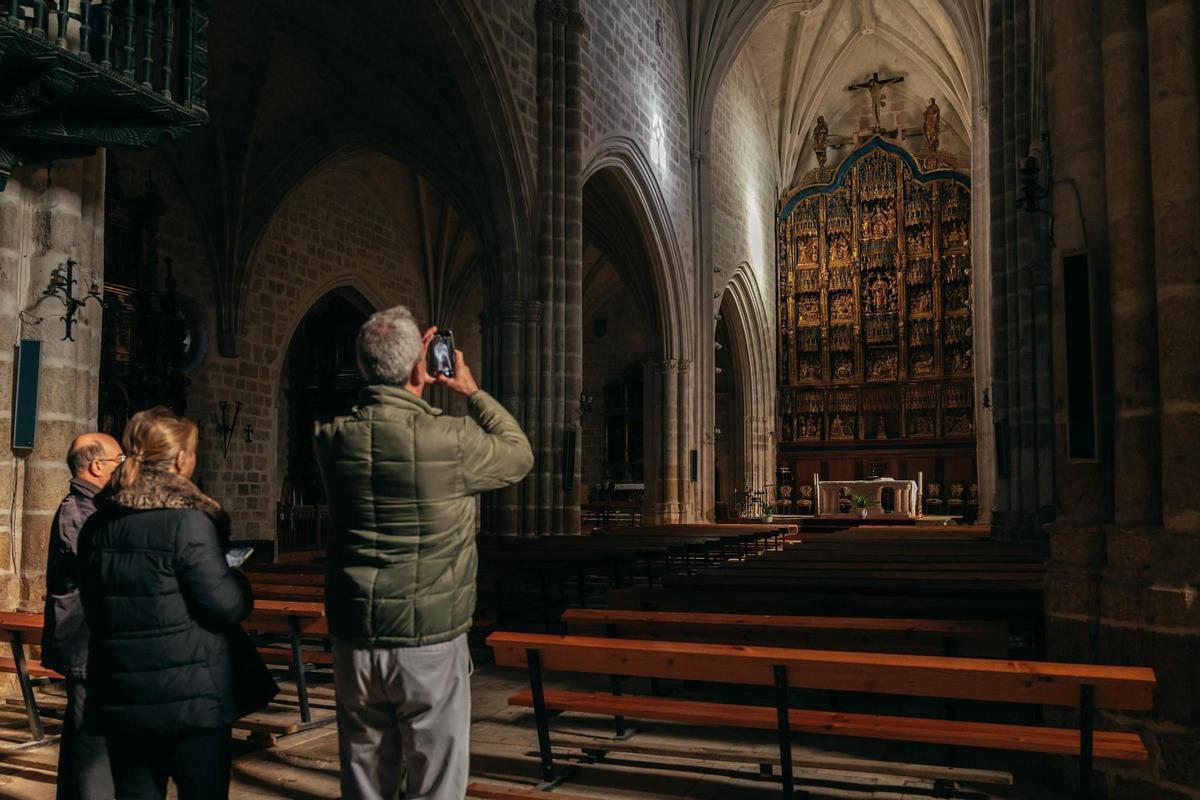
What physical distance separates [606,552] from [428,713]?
728 centimetres

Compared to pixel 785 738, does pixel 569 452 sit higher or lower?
higher

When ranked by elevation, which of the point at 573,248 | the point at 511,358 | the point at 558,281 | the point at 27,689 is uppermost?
the point at 573,248

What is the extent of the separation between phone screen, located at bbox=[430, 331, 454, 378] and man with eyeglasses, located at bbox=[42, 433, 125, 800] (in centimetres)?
119

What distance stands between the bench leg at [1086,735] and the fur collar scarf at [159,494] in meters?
2.75

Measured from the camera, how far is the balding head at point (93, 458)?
353 cm

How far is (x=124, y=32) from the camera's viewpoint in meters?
6.14

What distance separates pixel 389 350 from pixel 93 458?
1.46 metres

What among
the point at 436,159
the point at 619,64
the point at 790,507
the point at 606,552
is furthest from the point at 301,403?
the point at 790,507

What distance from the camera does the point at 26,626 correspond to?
4.79m

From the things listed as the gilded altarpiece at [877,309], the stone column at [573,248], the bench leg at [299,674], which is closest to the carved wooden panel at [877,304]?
the gilded altarpiece at [877,309]

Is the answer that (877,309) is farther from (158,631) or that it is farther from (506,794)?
(158,631)

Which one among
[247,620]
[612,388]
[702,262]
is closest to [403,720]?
[247,620]

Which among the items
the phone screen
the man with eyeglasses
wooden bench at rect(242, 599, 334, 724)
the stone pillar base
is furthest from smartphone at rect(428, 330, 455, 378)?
the stone pillar base

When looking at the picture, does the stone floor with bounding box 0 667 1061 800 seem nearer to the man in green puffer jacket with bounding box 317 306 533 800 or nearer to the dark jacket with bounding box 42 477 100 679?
the dark jacket with bounding box 42 477 100 679
